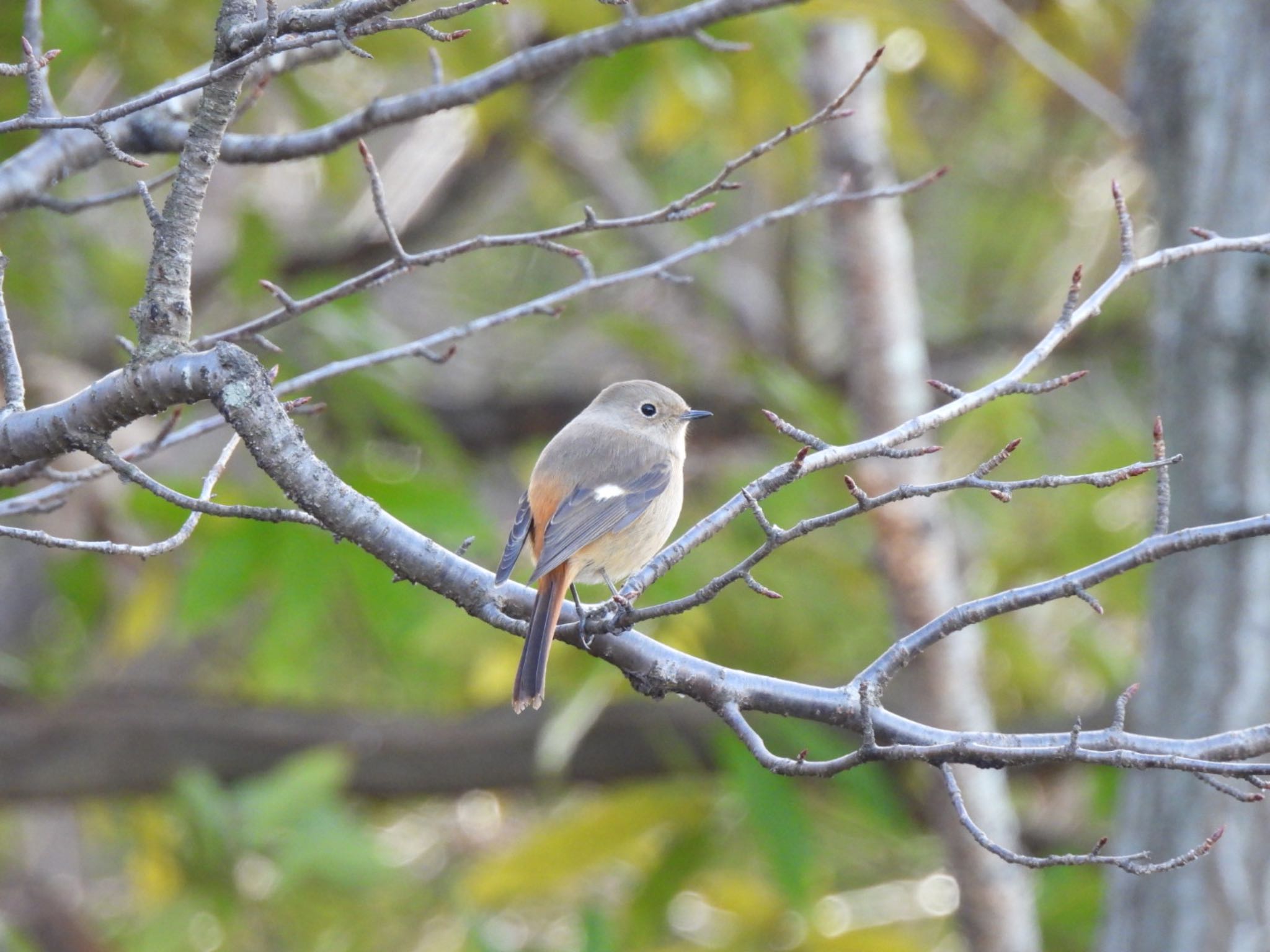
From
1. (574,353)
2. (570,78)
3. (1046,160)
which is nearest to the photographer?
(570,78)

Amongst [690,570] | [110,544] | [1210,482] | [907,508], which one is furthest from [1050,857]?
[907,508]

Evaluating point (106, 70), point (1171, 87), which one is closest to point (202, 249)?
point (106, 70)

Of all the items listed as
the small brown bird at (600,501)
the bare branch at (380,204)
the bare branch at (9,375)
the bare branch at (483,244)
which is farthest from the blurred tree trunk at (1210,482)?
the bare branch at (9,375)

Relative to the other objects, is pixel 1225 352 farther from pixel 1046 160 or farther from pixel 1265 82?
pixel 1046 160

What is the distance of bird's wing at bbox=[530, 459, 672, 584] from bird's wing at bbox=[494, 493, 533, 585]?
5cm

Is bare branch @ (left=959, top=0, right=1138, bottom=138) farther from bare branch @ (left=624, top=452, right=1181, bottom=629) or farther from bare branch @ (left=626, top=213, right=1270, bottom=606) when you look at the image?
bare branch @ (left=624, top=452, right=1181, bottom=629)

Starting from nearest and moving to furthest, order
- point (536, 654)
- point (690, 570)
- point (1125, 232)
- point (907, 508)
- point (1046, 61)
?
point (1125, 232) < point (536, 654) < point (690, 570) < point (907, 508) < point (1046, 61)

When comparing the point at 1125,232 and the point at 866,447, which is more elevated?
the point at 1125,232

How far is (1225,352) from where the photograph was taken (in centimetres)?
420

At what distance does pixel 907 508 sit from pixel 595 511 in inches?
84.6

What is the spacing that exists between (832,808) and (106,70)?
4555mm

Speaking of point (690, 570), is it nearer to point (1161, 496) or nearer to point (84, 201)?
point (84, 201)

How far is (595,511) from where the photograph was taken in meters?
3.28

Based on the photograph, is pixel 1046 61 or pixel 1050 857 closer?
pixel 1050 857
